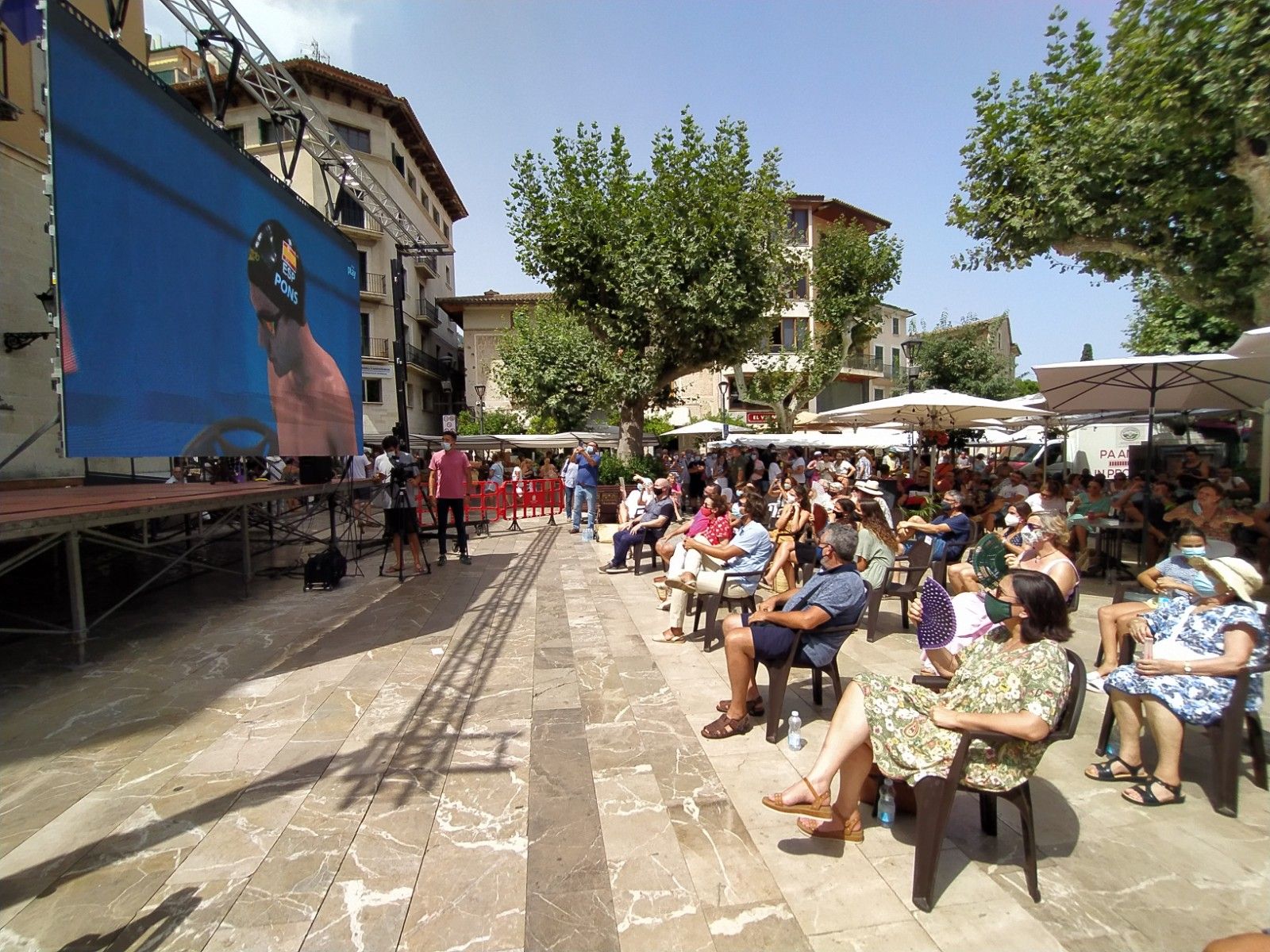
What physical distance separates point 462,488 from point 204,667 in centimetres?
445

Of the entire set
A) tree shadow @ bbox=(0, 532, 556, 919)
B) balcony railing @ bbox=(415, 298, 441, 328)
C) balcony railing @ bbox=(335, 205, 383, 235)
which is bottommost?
tree shadow @ bbox=(0, 532, 556, 919)

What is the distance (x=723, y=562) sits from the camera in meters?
5.32

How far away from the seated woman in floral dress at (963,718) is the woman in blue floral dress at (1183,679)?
34.1 inches

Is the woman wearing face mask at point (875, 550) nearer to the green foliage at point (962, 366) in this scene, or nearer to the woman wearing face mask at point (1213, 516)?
the woman wearing face mask at point (1213, 516)

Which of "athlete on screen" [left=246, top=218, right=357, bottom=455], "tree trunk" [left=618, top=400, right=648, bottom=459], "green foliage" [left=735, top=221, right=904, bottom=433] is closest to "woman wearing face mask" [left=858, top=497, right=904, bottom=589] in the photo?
"athlete on screen" [left=246, top=218, right=357, bottom=455]

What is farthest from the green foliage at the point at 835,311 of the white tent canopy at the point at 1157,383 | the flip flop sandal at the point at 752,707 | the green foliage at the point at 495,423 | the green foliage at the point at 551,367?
the flip flop sandal at the point at 752,707

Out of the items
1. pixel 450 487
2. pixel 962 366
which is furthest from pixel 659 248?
pixel 962 366

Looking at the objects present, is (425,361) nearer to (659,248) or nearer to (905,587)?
(659,248)

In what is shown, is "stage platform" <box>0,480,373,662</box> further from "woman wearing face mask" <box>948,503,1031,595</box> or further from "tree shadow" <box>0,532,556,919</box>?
"woman wearing face mask" <box>948,503,1031,595</box>

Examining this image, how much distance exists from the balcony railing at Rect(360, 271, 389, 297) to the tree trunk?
17.6 meters

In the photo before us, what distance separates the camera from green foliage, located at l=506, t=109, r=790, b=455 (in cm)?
1409

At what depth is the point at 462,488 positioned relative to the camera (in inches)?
369

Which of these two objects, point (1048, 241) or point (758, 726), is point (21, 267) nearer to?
point (758, 726)

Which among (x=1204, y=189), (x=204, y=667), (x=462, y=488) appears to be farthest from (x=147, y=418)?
(x=1204, y=189)
